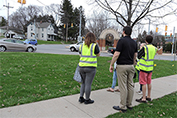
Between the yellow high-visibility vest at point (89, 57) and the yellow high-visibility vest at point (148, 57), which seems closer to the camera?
the yellow high-visibility vest at point (89, 57)

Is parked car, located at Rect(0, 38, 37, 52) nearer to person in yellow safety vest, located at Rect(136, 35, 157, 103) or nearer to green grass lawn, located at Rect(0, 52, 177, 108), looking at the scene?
green grass lawn, located at Rect(0, 52, 177, 108)

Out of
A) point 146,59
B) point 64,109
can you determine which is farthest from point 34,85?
point 146,59

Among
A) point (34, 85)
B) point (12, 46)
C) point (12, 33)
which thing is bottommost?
point (34, 85)

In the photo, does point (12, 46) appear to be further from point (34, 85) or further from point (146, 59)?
point (146, 59)

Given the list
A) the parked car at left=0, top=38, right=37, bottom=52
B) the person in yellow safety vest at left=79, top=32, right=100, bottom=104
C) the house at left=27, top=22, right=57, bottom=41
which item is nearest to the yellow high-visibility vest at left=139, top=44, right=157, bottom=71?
the person in yellow safety vest at left=79, top=32, right=100, bottom=104

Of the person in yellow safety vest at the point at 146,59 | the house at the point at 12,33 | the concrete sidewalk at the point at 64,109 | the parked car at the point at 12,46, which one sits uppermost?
the house at the point at 12,33

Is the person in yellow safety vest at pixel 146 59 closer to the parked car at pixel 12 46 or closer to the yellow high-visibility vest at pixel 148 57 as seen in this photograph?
the yellow high-visibility vest at pixel 148 57

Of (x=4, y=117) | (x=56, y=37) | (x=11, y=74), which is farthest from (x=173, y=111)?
(x=56, y=37)

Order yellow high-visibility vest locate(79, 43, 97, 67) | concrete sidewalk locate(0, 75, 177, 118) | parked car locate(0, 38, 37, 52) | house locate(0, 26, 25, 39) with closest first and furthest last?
concrete sidewalk locate(0, 75, 177, 118), yellow high-visibility vest locate(79, 43, 97, 67), parked car locate(0, 38, 37, 52), house locate(0, 26, 25, 39)

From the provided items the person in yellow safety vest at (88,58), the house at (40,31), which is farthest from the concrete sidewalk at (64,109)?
the house at (40,31)

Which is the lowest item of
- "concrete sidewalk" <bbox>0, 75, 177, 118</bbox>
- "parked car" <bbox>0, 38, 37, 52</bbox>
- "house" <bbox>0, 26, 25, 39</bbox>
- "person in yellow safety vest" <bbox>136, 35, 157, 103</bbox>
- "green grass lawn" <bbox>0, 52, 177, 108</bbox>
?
"concrete sidewalk" <bbox>0, 75, 177, 118</bbox>

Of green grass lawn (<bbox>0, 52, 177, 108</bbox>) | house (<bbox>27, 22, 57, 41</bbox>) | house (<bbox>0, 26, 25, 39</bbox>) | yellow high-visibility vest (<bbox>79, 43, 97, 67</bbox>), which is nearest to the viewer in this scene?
yellow high-visibility vest (<bbox>79, 43, 97, 67</bbox>)

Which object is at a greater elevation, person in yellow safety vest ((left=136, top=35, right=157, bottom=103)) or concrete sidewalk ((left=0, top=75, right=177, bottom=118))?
person in yellow safety vest ((left=136, top=35, right=157, bottom=103))

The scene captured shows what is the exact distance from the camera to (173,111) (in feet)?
12.6
